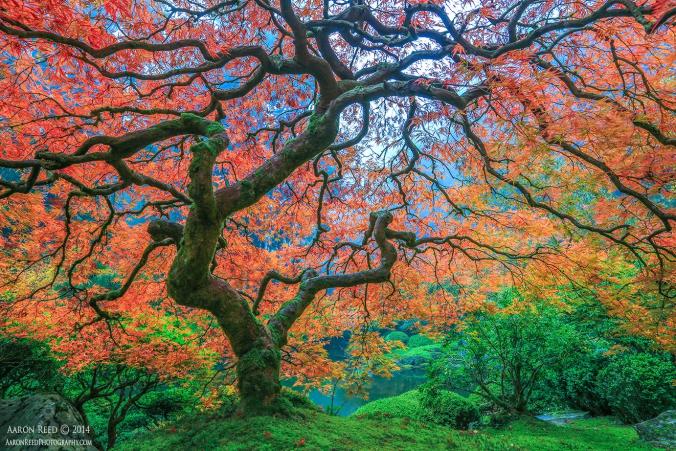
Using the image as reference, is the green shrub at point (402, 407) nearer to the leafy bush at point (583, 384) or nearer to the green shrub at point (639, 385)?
the leafy bush at point (583, 384)

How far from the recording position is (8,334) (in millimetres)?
5211

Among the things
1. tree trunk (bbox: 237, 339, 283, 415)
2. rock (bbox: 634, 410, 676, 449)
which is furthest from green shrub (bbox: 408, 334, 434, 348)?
tree trunk (bbox: 237, 339, 283, 415)

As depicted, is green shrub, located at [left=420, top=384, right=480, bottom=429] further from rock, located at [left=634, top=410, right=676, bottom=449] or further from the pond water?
the pond water

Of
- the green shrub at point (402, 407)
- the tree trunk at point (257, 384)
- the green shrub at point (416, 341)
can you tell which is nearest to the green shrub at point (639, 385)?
the green shrub at point (402, 407)

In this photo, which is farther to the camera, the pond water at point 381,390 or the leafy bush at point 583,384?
the pond water at point 381,390

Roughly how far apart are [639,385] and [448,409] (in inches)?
127

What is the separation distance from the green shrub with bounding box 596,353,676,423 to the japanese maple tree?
1.88 meters

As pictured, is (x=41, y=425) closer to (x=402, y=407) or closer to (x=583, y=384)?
(x=402, y=407)

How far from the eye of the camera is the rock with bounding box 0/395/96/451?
229cm

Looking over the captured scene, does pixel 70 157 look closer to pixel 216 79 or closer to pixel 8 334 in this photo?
pixel 216 79

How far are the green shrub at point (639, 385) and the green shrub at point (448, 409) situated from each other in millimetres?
2479

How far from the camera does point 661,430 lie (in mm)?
4758

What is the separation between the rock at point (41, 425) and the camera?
7.52 ft

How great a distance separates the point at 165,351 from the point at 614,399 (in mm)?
7926
